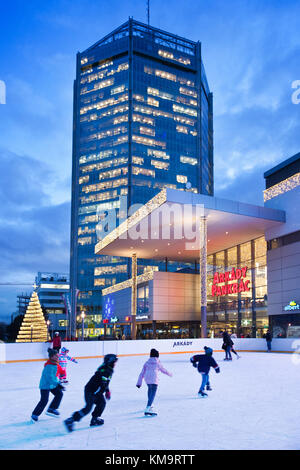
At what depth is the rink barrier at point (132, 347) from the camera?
82.5ft

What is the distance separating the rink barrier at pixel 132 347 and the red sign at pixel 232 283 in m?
10.3

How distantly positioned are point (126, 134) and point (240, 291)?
7974cm

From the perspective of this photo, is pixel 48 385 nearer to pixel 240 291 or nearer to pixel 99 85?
pixel 240 291

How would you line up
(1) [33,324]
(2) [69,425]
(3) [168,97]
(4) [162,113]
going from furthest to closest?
(3) [168,97] → (4) [162,113] → (1) [33,324] → (2) [69,425]

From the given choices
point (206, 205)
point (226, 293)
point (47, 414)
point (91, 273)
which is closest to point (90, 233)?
point (91, 273)

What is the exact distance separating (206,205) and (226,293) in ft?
49.5

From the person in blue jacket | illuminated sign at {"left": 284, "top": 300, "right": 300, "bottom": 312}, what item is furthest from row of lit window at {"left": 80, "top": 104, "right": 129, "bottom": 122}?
the person in blue jacket

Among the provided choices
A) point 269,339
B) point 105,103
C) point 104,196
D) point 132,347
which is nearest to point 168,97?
point 105,103

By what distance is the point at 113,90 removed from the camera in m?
117

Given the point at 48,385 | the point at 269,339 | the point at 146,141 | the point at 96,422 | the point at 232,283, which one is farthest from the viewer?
the point at 146,141

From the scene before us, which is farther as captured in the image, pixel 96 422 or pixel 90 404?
pixel 96 422

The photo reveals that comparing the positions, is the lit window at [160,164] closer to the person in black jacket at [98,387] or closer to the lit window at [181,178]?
the lit window at [181,178]

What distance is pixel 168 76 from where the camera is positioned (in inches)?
4754
